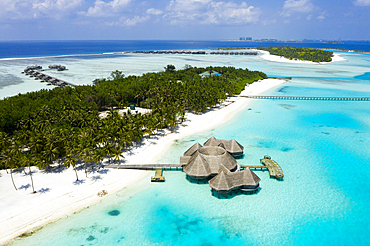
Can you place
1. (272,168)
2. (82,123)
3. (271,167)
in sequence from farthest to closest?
(82,123)
(271,167)
(272,168)

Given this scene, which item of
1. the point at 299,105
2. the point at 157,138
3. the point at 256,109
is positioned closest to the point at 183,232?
the point at 157,138

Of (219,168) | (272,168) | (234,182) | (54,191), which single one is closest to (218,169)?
(219,168)

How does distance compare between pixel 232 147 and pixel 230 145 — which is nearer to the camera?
pixel 232 147

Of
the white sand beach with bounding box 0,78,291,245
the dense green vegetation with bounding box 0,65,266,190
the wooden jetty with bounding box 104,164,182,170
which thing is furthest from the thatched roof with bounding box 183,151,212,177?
the dense green vegetation with bounding box 0,65,266,190

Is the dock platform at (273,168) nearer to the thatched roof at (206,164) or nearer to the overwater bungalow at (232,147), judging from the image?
the overwater bungalow at (232,147)

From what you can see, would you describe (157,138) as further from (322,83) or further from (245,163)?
(322,83)

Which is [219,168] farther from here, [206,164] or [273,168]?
[273,168]

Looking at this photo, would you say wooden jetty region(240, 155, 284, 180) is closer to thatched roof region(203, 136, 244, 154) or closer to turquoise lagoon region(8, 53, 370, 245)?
turquoise lagoon region(8, 53, 370, 245)

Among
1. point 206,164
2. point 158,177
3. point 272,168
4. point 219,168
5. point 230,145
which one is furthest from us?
point 230,145
